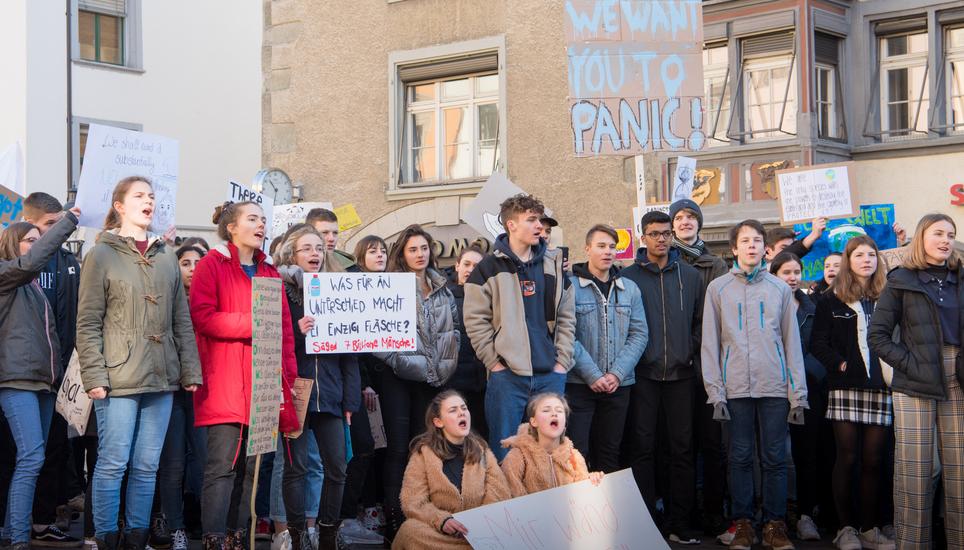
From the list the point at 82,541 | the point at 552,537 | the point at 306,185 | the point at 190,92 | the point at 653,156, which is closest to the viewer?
the point at 552,537

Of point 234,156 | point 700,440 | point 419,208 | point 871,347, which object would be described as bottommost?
point 700,440

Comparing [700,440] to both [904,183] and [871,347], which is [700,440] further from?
[904,183]

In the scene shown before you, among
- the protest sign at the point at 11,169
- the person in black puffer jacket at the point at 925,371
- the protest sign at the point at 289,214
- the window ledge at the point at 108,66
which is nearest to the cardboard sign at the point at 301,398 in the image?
the person in black puffer jacket at the point at 925,371

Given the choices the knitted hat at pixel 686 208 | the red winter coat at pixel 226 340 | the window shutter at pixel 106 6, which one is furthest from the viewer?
the window shutter at pixel 106 6

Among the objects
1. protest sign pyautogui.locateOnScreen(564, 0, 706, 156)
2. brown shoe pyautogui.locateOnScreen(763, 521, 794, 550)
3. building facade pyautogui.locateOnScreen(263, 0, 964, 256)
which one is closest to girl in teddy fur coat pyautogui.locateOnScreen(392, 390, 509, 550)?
brown shoe pyautogui.locateOnScreen(763, 521, 794, 550)

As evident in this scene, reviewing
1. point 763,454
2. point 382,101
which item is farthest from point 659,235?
point 382,101

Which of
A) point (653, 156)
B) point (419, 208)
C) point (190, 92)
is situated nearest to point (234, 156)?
point (190, 92)

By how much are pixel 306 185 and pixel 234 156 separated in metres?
8.90

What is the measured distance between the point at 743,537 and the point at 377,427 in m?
2.47

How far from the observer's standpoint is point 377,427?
29.6 ft

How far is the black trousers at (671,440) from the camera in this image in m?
8.99

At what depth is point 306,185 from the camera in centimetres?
2227

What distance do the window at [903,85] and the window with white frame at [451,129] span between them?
5.58m

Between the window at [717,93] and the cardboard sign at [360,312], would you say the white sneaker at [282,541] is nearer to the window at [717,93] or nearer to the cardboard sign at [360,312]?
the cardboard sign at [360,312]
